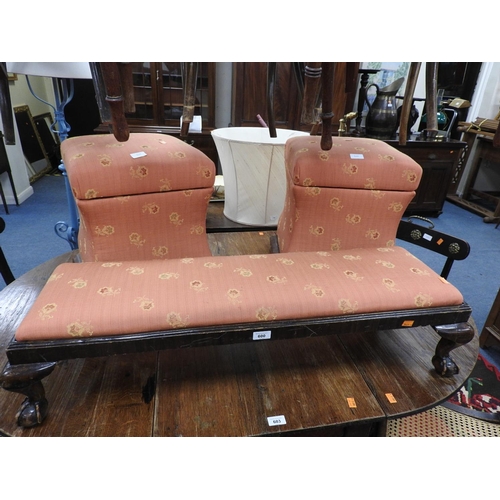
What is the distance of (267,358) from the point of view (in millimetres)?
984

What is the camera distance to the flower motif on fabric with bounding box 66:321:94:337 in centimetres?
Answer: 74

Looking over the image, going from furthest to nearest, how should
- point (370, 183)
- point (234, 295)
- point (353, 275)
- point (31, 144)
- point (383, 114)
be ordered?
point (31, 144)
point (383, 114)
point (370, 183)
point (353, 275)
point (234, 295)

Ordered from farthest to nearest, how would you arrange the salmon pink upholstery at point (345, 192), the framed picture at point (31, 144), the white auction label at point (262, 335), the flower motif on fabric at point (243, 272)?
the framed picture at point (31, 144), the salmon pink upholstery at point (345, 192), the flower motif on fabric at point (243, 272), the white auction label at point (262, 335)

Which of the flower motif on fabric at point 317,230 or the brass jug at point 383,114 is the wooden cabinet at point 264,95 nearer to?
the brass jug at point 383,114

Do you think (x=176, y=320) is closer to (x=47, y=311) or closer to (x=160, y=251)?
(x=47, y=311)

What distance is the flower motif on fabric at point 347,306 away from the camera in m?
0.86

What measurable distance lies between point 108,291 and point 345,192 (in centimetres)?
78

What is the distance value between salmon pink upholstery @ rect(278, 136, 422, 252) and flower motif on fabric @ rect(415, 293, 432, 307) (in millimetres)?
363

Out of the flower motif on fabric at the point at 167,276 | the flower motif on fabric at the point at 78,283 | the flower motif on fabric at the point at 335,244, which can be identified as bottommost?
the flower motif on fabric at the point at 335,244

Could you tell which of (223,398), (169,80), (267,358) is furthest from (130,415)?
(169,80)

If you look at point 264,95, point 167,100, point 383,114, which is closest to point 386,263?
point 383,114

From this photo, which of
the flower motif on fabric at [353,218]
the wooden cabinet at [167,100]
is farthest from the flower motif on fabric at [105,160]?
the wooden cabinet at [167,100]

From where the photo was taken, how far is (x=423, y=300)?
907mm

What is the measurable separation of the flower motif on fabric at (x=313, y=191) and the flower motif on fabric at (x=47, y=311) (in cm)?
78
